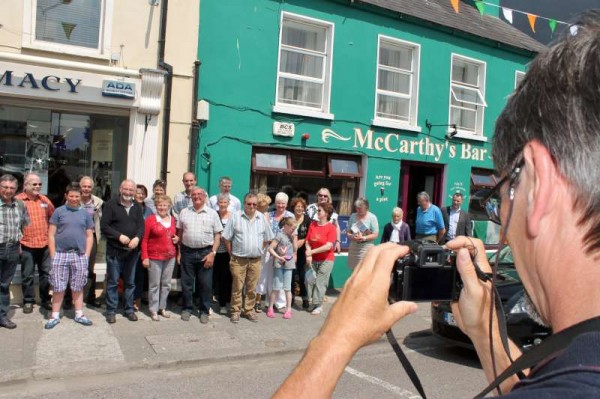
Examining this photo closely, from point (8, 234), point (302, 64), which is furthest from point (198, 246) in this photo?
point (302, 64)

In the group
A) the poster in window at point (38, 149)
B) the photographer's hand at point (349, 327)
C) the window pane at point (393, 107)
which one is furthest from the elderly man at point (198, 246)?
the photographer's hand at point (349, 327)

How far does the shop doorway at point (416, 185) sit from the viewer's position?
37.2 feet

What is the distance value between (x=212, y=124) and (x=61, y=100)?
2356 millimetres

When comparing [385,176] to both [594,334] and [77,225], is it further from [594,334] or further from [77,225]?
[594,334]

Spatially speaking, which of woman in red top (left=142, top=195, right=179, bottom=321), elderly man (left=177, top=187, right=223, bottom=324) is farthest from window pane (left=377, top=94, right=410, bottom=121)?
woman in red top (left=142, top=195, right=179, bottom=321)

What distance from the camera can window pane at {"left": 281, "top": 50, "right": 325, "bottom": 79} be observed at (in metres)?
9.81

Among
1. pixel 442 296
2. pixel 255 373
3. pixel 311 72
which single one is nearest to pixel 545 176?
pixel 442 296

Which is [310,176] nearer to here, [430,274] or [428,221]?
[428,221]

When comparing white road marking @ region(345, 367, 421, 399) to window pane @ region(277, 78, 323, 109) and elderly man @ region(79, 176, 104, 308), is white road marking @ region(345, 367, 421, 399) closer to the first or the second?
elderly man @ region(79, 176, 104, 308)

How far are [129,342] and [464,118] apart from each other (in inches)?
359

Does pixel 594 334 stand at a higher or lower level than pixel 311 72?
lower

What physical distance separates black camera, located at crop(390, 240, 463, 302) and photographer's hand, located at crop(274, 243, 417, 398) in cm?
36

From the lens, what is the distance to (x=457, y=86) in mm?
11914

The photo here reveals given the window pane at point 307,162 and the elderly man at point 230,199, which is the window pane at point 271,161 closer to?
the window pane at point 307,162
